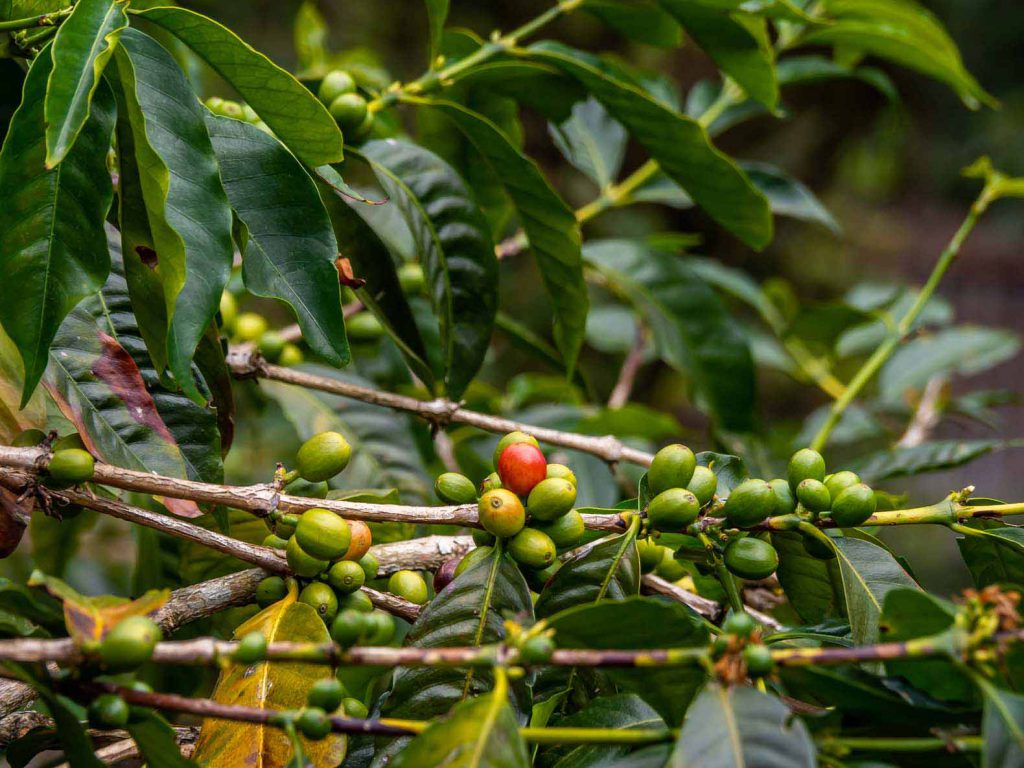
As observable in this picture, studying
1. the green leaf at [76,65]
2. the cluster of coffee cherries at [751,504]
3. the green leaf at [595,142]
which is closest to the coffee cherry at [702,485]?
the cluster of coffee cherries at [751,504]

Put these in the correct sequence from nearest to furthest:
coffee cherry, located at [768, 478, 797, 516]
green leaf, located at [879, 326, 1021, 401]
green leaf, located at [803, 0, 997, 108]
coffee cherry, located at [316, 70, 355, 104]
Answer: coffee cherry, located at [768, 478, 797, 516]
coffee cherry, located at [316, 70, 355, 104]
green leaf, located at [803, 0, 997, 108]
green leaf, located at [879, 326, 1021, 401]

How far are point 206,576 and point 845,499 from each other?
2.15ft

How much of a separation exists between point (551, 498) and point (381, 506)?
0.16 meters

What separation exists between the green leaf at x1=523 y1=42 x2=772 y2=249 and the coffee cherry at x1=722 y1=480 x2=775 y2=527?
0.48 metres

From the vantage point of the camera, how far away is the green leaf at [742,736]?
0.49m

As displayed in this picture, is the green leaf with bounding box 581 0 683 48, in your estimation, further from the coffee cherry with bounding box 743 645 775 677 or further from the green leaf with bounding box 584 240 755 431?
the coffee cherry with bounding box 743 645 775 677

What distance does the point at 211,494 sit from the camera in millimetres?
703

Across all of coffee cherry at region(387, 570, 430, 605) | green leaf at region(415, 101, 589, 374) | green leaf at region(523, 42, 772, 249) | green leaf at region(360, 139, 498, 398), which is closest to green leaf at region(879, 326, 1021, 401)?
green leaf at region(523, 42, 772, 249)

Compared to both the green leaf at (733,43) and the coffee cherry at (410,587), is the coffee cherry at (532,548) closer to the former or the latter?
the coffee cherry at (410,587)

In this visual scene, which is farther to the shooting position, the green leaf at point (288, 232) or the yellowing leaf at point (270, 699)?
the green leaf at point (288, 232)

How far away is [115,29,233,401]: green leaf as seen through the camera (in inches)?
24.7

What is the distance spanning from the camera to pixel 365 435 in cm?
119

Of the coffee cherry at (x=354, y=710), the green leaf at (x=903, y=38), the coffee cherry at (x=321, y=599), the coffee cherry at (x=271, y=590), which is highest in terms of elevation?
the green leaf at (x=903, y=38)

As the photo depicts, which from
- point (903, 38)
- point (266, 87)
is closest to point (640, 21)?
point (903, 38)
